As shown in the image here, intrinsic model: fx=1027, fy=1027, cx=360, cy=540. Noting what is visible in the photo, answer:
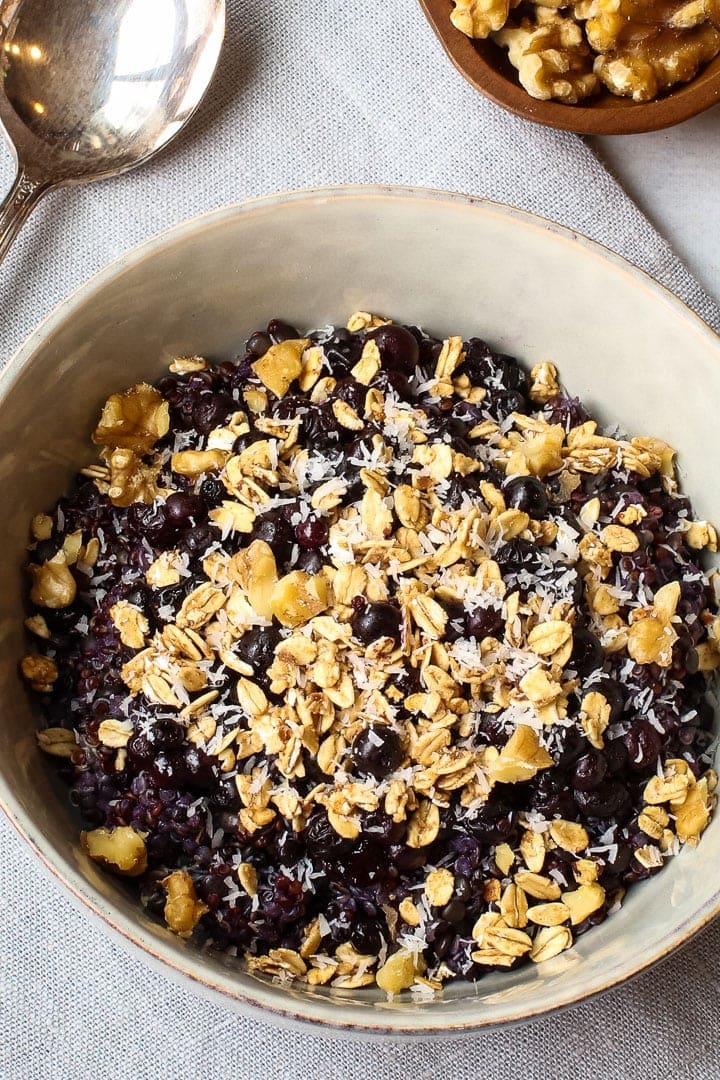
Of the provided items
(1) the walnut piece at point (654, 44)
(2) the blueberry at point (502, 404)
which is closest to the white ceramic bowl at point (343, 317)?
(2) the blueberry at point (502, 404)

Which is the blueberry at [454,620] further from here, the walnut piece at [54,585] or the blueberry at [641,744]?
the walnut piece at [54,585]

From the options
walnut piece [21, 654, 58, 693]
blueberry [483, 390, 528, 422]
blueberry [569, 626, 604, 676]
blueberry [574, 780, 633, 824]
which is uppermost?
walnut piece [21, 654, 58, 693]

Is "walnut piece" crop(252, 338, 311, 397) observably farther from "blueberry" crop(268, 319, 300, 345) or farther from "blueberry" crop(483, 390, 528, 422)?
"blueberry" crop(483, 390, 528, 422)

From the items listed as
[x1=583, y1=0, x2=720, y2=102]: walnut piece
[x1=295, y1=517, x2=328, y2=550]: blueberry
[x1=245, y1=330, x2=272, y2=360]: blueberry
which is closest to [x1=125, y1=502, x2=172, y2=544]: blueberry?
[x1=295, y1=517, x2=328, y2=550]: blueberry

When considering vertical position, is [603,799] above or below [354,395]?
below

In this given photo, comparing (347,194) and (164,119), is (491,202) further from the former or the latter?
(164,119)

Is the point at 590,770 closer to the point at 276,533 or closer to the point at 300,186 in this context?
the point at 276,533

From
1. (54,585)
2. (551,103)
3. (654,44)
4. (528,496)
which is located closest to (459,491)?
(528,496)
